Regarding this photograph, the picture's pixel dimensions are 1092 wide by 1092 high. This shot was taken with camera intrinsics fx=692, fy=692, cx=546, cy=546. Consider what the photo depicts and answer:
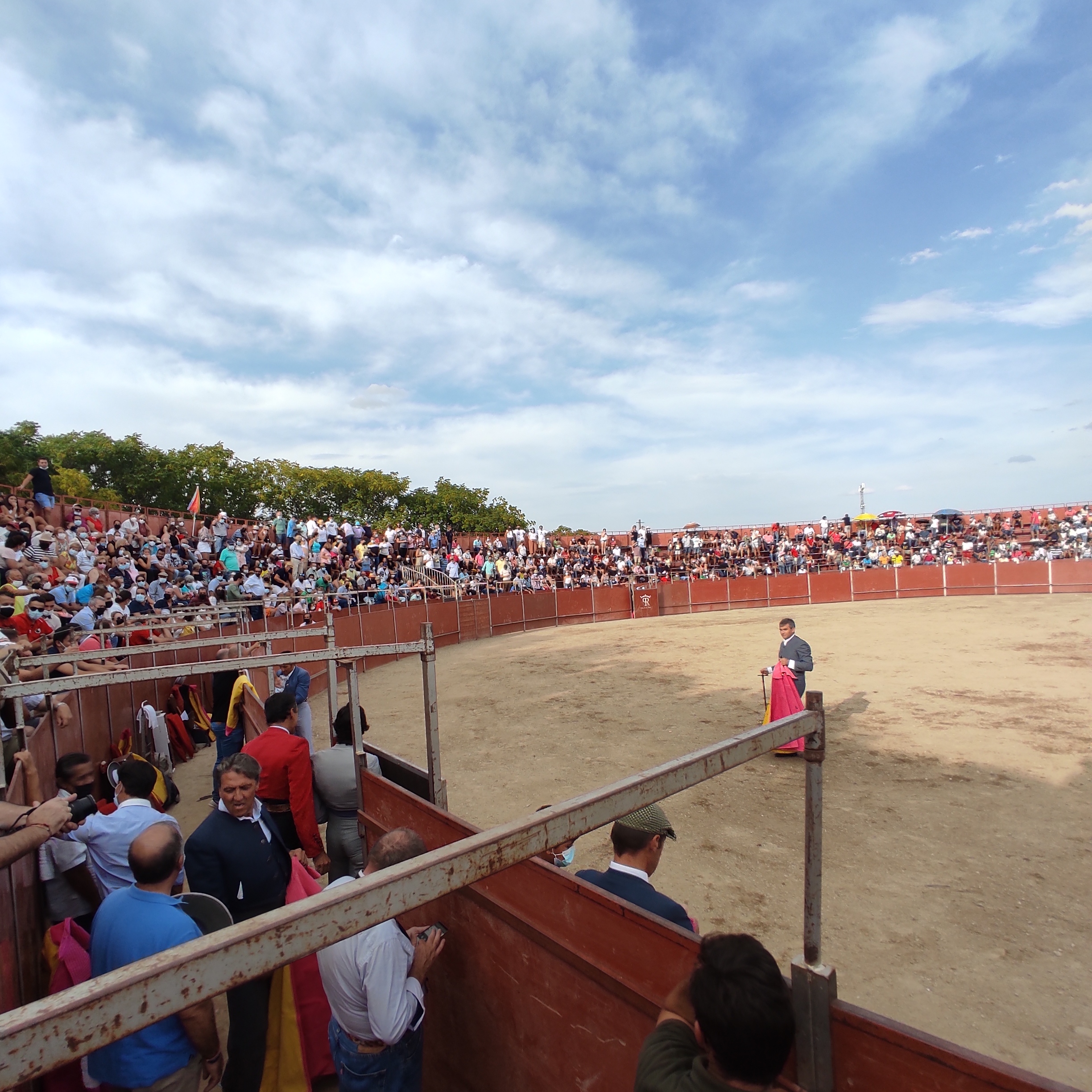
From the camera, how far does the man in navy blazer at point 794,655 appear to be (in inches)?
340

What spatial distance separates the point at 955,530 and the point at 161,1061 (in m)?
42.7

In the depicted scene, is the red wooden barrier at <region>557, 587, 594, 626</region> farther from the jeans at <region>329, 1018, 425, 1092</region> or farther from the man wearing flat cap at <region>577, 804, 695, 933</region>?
the jeans at <region>329, 1018, 425, 1092</region>

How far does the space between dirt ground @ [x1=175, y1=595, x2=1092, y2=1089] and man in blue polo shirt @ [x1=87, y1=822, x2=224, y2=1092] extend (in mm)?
3176

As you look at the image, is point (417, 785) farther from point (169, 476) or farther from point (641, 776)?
point (169, 476)

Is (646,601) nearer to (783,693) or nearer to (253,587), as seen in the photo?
(253,587)

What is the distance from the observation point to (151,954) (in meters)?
2.41

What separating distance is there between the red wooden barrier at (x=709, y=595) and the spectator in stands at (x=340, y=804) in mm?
28209

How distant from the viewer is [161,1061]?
237 centimetres

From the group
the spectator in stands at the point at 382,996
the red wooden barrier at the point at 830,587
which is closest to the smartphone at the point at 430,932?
the spectator in stands at the point at 382,996

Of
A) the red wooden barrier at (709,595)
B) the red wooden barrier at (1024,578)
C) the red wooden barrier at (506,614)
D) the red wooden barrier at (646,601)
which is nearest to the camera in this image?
the red wooden barrier at (506,614)

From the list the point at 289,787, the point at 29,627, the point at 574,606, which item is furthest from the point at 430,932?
the point at 574,606

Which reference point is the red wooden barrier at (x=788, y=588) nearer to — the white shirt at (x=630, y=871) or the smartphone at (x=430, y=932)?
the white shirt at (x=630, y=871)

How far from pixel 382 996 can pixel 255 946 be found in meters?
1.57

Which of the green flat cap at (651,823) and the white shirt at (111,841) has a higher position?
the green flat cap at (651,823)
